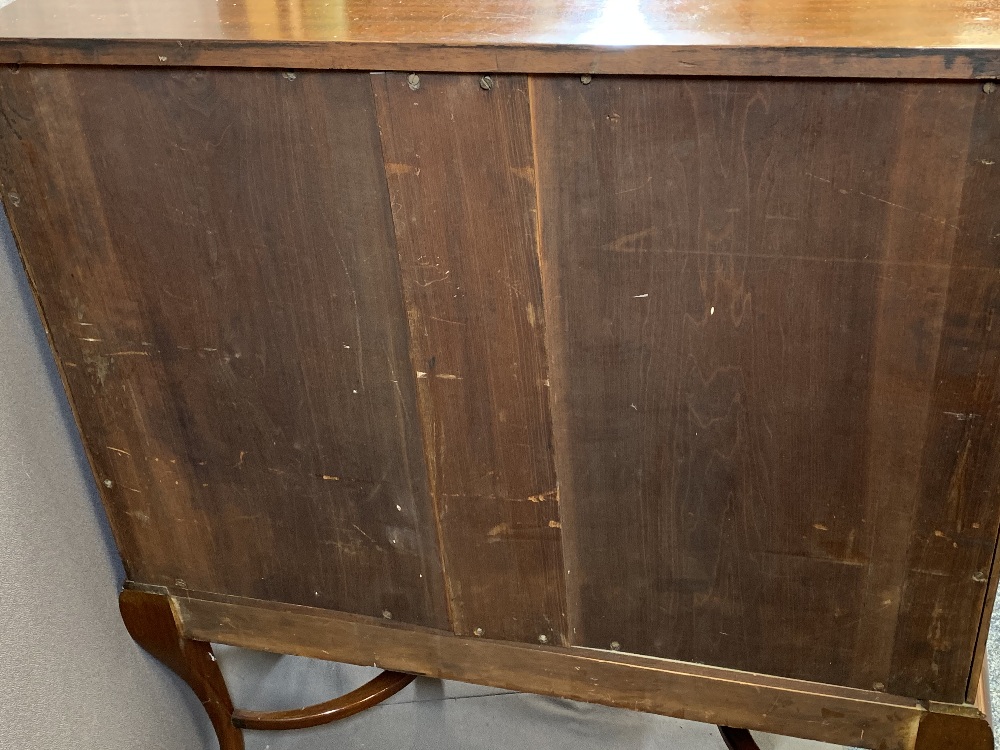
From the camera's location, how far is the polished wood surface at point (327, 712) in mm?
1615

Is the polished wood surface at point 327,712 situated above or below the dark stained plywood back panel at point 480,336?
below

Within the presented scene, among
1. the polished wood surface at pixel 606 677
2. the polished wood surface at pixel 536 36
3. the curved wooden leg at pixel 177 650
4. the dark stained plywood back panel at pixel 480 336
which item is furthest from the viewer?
the curved wooden leg at pixel 177 650

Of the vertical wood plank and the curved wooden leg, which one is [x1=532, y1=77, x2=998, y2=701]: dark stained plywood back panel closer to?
the vertical wood plank

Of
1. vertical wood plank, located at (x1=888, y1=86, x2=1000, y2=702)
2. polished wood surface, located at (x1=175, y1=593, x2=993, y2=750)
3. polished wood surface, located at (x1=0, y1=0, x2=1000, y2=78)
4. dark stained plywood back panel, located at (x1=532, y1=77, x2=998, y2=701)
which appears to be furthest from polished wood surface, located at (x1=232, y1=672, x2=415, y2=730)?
polished wood surface, located at (x1=0, y1=0, x2=1000, y2=78)

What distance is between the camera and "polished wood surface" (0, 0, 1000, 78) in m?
0.81

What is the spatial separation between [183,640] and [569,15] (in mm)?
980

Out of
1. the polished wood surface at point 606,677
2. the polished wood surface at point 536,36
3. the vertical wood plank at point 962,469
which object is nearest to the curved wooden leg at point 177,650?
the polished wood surface at point 606,677

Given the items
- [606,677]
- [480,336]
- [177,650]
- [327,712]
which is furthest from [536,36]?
[327,712]

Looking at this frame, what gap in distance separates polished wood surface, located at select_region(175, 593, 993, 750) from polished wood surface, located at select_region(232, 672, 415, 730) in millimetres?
290

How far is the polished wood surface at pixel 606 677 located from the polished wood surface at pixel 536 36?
668mm

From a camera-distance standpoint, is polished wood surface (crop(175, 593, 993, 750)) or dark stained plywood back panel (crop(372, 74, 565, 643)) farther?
polished wood surface (crop(175, 593, 993, 750))

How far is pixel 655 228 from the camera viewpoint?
0.92 m

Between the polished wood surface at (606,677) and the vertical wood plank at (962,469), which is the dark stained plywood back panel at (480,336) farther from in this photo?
the vertical wood plank at (962,469)

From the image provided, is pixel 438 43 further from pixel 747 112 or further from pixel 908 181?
pixel 908 181
